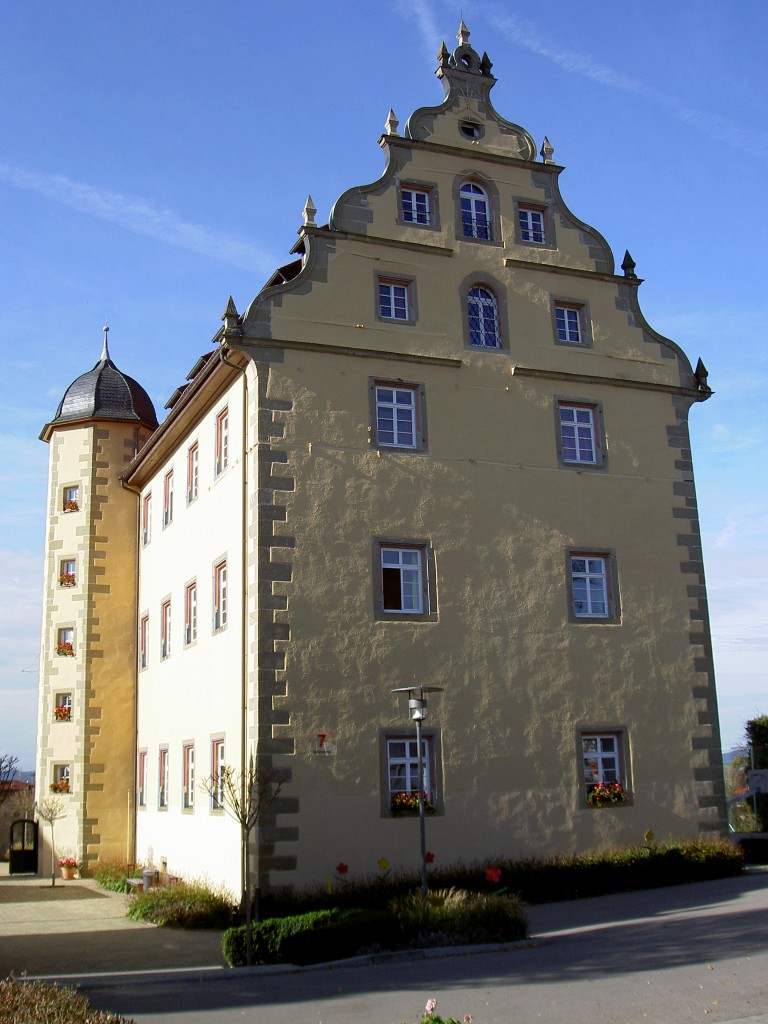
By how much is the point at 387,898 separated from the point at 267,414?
749 centimetres

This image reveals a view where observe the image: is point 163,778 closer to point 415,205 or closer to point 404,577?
point 404,577

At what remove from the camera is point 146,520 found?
26219 millimetres

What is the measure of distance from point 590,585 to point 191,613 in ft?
24.1

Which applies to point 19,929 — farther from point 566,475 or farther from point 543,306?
point 543,306

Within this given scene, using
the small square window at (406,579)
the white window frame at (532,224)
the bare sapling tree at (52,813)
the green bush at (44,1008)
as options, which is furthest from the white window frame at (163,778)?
the green bush at (44,1008)

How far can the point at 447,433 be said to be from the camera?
19219 mm

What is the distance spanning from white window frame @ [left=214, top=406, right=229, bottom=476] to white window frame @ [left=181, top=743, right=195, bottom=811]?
4.97m

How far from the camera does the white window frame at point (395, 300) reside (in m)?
19.5

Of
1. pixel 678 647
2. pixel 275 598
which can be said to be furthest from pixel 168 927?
pixel 678 647

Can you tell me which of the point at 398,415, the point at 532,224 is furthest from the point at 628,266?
the point at 398,415

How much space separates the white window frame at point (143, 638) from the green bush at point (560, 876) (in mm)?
9981

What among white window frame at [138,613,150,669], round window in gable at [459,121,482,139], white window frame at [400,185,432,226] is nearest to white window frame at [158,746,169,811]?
white window frame at [138,613,150,669]

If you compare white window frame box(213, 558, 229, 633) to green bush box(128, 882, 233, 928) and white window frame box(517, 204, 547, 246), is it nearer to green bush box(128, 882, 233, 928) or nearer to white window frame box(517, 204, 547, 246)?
green bush box(128, 882, 233, 928)

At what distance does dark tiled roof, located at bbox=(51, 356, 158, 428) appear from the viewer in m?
28.0
